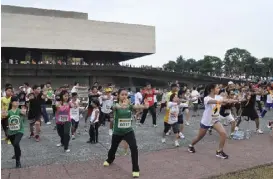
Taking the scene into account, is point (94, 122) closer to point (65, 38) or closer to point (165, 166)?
point (165, 166)

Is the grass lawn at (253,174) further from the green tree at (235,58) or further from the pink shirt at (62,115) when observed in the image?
the green tree at (235,58)

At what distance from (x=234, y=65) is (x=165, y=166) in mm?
60735

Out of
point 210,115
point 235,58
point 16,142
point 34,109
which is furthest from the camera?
point 235,58

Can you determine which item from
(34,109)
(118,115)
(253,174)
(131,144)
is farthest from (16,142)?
(253,174)

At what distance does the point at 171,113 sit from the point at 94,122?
2168 millimetres

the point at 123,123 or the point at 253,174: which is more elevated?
the point at 123,123

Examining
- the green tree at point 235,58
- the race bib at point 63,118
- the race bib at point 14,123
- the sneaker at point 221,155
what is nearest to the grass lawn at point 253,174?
the sneaker at point 221,155

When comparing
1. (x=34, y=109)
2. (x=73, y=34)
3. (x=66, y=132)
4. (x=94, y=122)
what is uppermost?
(x=73, y=34)

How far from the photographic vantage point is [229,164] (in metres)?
6.53

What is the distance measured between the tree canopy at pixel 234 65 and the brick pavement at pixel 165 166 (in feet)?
127

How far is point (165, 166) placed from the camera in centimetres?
641

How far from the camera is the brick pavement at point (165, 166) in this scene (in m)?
5.82

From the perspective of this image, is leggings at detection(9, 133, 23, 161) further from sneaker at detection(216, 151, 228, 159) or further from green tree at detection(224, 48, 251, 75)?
green tree at detection(224, 48, 251, 75)

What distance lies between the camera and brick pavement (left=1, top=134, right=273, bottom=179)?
5820 millimetres
